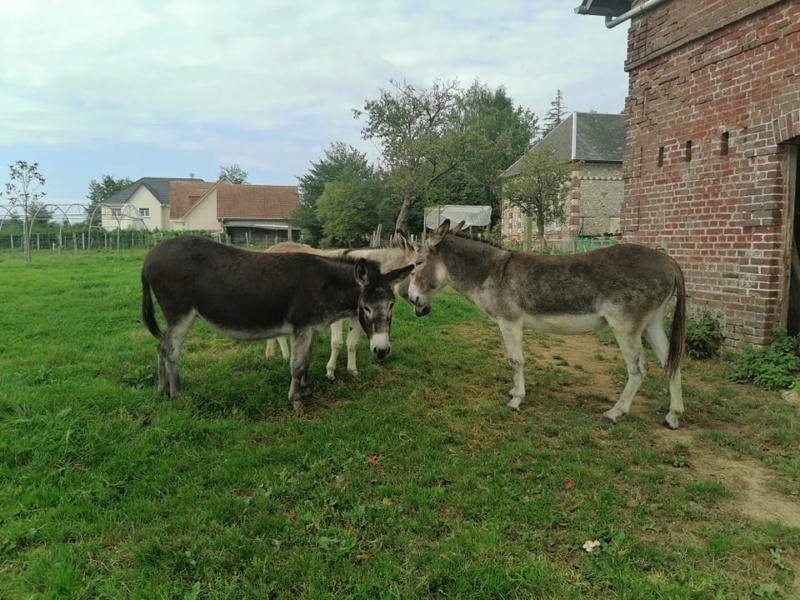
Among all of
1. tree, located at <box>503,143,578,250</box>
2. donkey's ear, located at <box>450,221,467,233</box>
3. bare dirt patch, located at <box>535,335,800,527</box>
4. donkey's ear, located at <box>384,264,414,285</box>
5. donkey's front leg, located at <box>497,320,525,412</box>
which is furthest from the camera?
tree, located at <box>503,143,578,250</box>

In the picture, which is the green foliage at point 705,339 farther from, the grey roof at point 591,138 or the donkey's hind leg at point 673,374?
the grey roof at point 591,138

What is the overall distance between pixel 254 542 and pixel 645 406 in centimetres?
459

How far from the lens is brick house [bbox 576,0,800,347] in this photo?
21.5 feet

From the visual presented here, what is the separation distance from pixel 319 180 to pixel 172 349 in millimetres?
47536

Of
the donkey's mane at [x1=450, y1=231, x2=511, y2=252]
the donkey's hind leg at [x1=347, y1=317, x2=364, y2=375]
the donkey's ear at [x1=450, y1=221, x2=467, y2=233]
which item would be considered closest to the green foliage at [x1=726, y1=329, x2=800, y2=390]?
the donkey's mane at [x1=450, y1=231, x2=511, y2=252]

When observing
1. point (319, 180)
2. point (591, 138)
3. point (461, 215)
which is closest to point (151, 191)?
point (319, 180)

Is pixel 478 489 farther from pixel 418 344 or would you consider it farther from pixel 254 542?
pixel 418 344

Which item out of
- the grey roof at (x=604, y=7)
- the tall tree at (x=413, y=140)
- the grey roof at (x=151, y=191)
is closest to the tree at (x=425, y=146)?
the tall tree at (x=413, y=140)

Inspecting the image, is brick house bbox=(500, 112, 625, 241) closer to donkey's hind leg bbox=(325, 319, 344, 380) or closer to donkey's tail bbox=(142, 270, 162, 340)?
donkey's hind leg bbox=(325, 319, 344, 380)

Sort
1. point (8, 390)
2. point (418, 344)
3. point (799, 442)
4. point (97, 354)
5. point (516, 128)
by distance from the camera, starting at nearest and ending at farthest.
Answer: point (799, 442)
point (8, 390)
point (97, 354)
point (418, 344)
point (516, 128)

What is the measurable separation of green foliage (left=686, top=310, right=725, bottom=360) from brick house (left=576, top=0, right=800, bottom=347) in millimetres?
144

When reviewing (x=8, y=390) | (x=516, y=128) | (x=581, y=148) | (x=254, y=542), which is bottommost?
(x=254, y=542)

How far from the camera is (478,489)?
3.67m

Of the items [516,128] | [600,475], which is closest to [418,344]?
[600,475]
